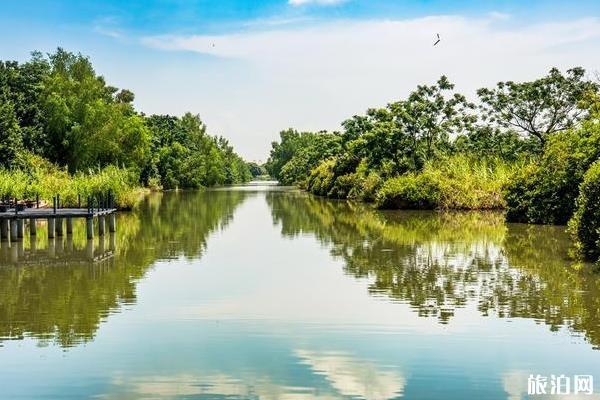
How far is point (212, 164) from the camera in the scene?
409ft

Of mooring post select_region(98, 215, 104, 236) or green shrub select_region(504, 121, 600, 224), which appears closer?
green shrub select_region(504, 121, 600, 224)

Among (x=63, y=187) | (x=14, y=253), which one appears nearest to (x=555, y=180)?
(x=14, y=253)

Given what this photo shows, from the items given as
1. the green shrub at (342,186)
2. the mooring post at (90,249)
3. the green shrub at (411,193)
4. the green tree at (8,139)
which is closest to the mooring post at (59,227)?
the mooring post at (90,249)

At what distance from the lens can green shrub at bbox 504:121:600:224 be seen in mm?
25453

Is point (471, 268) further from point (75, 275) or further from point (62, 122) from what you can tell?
point (62, 122)

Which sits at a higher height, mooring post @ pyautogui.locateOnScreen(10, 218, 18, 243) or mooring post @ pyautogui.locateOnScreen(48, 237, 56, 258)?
mooring post @ pyautogui.locateOnScreen(10, 218, 18, 243)

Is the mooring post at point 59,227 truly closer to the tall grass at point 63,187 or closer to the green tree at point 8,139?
the tall grass at point 63,187

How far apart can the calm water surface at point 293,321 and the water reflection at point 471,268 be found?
0.07 meters

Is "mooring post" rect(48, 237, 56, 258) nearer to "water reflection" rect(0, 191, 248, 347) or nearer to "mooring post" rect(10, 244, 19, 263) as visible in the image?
"water reflection" rect(0, 191, 248, 347)

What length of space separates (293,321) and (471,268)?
7800 millimetres

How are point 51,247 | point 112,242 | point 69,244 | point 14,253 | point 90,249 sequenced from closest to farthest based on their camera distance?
point 14,253
point 90,249
point 51,247
point 69,244
point 112,242

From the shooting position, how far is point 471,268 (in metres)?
18.7

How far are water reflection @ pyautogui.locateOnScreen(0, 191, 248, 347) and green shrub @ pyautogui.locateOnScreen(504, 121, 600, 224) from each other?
46.5 ft

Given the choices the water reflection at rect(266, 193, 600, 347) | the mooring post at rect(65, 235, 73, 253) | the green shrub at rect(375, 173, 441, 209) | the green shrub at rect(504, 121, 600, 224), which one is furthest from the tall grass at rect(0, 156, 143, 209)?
the green shrub at rect(504, 121, 600, 224)
